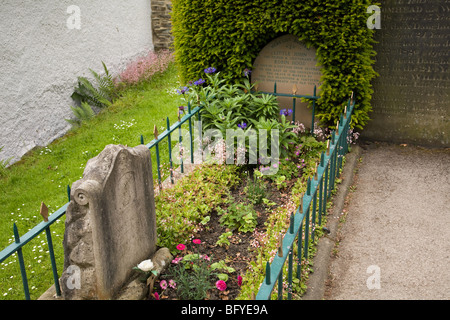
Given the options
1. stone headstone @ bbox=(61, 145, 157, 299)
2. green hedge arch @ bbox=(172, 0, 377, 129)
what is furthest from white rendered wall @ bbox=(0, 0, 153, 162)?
stone headstone @ bbox=(61, 145, 157, 299)

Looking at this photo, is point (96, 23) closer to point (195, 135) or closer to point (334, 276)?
point (195, 135)

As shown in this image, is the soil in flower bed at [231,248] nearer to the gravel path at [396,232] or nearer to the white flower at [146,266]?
the white flower at [146,266]

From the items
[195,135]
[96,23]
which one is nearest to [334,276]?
[195,135]

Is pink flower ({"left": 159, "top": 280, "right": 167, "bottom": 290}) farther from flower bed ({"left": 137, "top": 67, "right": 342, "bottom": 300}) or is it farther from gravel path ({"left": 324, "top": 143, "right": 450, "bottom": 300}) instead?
gravel path ({"left": 324, "top": 143, "right": 450, "bottom": 300})

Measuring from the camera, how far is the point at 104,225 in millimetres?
3377

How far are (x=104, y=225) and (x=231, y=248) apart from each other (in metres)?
1.43

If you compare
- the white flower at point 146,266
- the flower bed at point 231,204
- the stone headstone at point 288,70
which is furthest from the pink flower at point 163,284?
the stone headstone at point 288,70

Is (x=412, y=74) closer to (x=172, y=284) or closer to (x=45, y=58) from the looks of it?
(x=172, y=284)

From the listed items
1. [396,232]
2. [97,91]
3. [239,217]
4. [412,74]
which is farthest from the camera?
[97,91]

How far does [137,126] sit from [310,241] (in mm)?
4505

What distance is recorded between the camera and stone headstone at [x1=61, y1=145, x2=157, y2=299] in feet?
10.9

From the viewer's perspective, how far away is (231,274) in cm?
Result: 399

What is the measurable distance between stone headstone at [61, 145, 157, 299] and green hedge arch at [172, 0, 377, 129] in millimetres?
3021

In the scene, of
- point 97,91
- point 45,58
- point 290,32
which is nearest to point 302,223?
point 290,32
